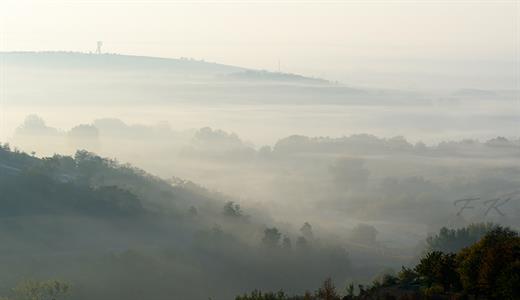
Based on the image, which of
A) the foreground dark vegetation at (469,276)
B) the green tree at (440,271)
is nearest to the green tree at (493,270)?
the foreground dark vegetation at (469,276)

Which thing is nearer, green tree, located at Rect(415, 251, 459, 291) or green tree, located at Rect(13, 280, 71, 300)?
green tree, located at Rect(415, 251, 459, 291)

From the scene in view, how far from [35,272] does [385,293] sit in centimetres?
13189

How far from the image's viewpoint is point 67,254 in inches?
7854

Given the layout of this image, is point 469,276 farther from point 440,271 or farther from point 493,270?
point 440,271

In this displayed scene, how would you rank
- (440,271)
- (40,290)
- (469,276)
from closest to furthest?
(469,276) < (440,271) < (40,290)

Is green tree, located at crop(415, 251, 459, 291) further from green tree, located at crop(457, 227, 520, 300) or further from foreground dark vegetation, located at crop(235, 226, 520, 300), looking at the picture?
green tree, located at crop(457, 227, 520, 300)

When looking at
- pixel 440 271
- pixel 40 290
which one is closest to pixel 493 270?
pixel 440 271

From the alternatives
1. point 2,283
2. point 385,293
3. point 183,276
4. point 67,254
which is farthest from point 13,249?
point 385,293

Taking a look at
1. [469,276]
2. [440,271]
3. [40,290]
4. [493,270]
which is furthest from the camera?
[40,290]

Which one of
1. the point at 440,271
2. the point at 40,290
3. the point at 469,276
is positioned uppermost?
the point at 469,276

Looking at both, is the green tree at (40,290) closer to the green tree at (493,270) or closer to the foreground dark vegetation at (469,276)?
the foreground dark vegetation at (469,276)

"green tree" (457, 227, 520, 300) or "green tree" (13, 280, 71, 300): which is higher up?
"green tree" (457, 227, 520, 300)

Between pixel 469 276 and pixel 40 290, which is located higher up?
pixel 469 276

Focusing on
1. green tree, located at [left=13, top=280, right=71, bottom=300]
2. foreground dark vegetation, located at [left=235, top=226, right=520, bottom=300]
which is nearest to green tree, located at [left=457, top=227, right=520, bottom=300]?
foreground dark vegetation, located at [left=235, top=226, right=520, bottom=300]
